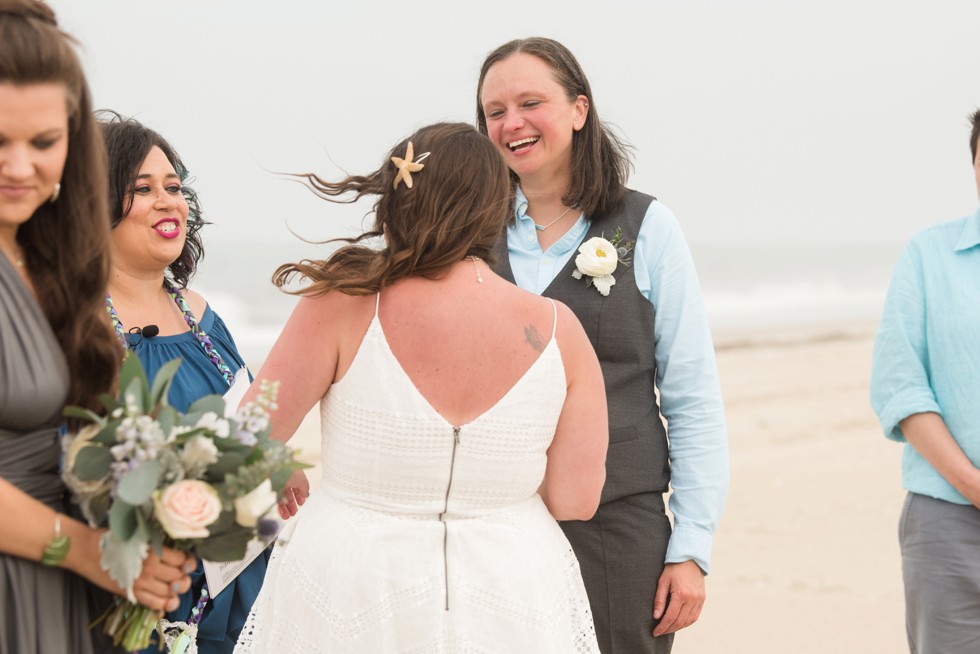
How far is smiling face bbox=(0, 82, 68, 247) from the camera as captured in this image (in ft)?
7.29

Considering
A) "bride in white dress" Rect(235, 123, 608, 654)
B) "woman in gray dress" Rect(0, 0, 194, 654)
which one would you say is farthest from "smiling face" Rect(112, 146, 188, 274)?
"woman in gray dress" Rect(0, 0, 194, 654)

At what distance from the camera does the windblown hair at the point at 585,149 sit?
151 inches

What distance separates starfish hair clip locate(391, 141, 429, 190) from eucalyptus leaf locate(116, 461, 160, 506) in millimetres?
999

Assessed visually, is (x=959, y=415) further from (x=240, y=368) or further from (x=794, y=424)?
(x=794, y=424)

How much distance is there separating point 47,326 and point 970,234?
324cm

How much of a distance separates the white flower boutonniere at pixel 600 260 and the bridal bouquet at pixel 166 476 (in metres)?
1.45

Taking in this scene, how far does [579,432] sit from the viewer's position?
3.00 metres

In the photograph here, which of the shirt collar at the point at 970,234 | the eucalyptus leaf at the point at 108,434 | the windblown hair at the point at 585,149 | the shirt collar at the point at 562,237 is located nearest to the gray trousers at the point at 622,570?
the shirt collar at the point at 562,237

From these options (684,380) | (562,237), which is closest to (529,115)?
(562,237)

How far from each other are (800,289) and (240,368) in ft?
142

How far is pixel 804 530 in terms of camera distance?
28.4ft

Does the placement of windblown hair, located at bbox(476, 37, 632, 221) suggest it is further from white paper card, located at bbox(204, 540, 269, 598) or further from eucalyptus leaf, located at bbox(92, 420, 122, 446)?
eucalyptus leaf, located at bbox(92, 420, 122, 446)

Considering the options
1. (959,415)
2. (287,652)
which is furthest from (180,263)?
(959,415)

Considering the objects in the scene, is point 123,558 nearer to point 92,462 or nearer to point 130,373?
point 92,462
